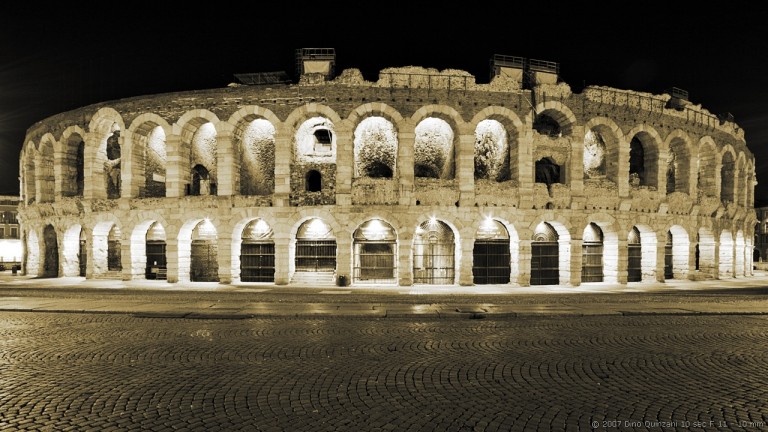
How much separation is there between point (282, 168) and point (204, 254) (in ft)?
22.3

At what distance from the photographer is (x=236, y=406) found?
5176mm

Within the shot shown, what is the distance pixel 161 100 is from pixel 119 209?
620cm

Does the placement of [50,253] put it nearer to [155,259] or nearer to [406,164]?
Answer: [155,259]

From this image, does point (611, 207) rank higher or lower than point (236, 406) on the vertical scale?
higher

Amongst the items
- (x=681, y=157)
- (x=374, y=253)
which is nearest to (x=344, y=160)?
(x=374, y=253)

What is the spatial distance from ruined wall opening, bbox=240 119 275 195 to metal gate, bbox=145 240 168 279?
572 cm

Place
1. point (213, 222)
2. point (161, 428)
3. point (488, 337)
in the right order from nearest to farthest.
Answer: point (161, 428) < point (488, 337) < point (213, 222)

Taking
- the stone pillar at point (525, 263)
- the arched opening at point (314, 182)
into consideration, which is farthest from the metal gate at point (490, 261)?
the arched opening at point (314, 182)

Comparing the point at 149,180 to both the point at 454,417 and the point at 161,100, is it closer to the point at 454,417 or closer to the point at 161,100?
the point at 161,100

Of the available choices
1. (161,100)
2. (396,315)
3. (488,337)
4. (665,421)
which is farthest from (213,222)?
(665,421)

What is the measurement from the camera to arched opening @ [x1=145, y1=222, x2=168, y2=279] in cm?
2269

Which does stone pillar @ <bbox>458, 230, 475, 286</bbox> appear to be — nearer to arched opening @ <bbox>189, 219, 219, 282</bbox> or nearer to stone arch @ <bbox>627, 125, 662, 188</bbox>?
stone arch @ <bbox>627, 125, 662, 188</bbox>

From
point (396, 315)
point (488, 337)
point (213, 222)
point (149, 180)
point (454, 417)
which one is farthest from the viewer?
point (149, 180)

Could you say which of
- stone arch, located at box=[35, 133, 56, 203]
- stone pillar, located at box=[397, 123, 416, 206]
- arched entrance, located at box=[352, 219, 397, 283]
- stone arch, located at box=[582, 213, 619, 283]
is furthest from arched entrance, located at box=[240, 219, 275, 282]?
stone arch, located at box=[582, 213, 619, 283]
